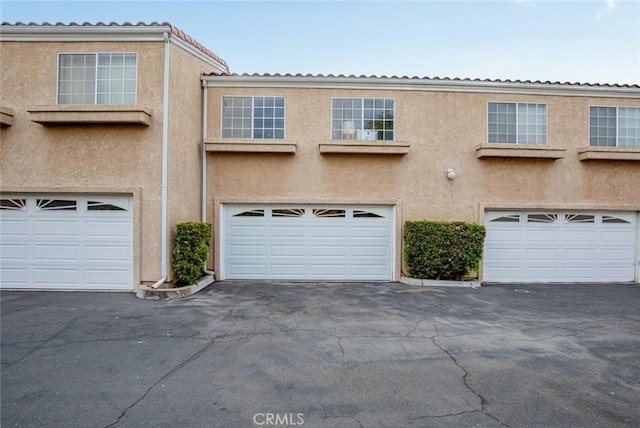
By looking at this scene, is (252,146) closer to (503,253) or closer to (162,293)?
(162,293)

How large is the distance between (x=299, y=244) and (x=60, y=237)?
6042 mm

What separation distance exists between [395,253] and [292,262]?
3.05 m

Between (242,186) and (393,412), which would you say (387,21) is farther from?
(393,412)

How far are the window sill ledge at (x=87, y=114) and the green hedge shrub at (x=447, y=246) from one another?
25.2 ft

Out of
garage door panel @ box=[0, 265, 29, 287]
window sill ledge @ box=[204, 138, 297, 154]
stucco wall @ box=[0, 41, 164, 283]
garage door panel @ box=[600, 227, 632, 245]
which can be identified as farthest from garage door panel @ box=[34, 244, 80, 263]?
garage door panel @ box=[600, 227, 632, 245]

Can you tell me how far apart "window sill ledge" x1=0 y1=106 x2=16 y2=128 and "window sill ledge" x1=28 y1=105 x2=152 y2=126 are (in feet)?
1.91

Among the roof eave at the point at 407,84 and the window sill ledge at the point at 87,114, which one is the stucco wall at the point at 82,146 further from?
the roof eave at the point at 407,84

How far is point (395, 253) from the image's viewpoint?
31.7ft

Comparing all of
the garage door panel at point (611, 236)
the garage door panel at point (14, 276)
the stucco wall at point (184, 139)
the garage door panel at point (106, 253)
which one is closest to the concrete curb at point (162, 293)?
the stucco wall at point (184, 139)

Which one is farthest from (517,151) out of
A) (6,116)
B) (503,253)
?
(6,116)

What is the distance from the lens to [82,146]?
8000 millimetres

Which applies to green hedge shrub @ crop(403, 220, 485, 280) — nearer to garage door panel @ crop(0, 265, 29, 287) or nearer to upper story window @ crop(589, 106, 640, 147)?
upper story window @ crop(589, 106, 640, 147)

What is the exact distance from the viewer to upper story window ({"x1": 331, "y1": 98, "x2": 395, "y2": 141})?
381 inches

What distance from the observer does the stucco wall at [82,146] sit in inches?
313
